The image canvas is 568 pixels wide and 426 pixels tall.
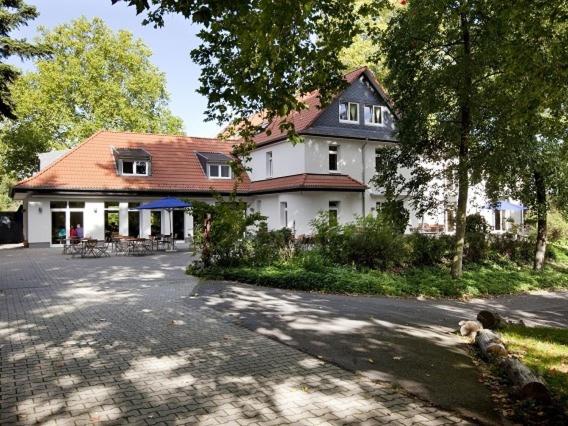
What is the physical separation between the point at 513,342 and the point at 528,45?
5.01 meters

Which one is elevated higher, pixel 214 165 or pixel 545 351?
pixel 214 165

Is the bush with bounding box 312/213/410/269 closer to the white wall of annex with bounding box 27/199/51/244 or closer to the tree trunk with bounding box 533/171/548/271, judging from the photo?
the tree trunk with bounding box 533/171/548/271

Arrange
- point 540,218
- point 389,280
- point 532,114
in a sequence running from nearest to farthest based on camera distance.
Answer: point 532,114, point 389,280, point 540,218

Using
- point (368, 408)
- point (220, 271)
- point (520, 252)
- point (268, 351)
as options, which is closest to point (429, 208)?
point (520, 252)

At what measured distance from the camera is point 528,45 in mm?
8352

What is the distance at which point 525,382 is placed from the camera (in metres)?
5.22

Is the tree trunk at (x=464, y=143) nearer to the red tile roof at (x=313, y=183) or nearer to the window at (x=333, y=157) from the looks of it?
the red tile roof at (x=313, y=183)

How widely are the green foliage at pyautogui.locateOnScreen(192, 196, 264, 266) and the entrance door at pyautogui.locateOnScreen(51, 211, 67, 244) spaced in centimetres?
1536

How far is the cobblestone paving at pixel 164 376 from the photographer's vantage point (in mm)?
4746

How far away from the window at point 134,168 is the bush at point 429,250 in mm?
19264

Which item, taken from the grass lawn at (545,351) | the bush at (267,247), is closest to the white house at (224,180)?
the bush at (267,247)

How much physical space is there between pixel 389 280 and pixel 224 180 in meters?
20.7

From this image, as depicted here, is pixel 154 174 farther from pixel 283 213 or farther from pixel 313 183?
pixel 313 183

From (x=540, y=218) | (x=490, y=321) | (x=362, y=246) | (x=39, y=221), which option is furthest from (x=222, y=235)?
(x=39, y=221)
